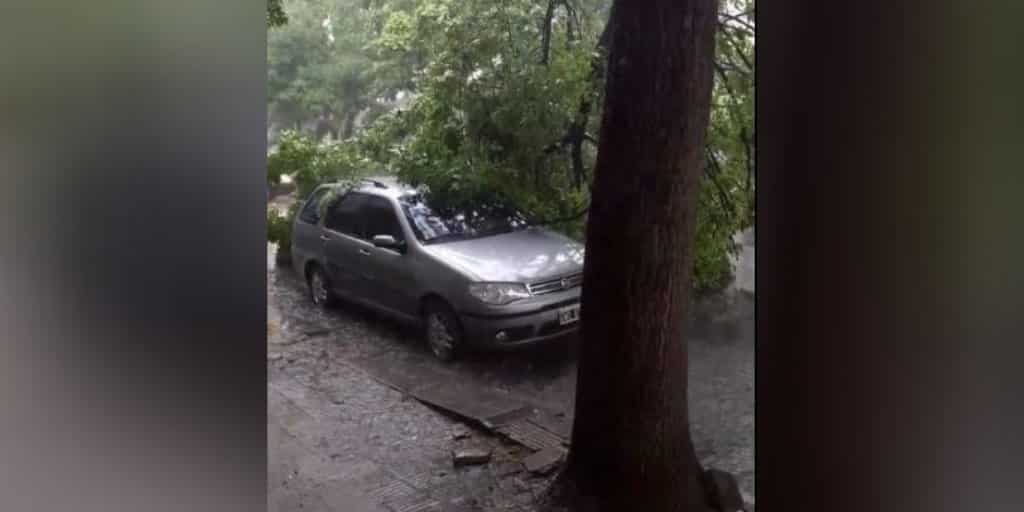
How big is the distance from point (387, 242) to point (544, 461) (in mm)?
579

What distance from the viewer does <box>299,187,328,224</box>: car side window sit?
61.2 inches

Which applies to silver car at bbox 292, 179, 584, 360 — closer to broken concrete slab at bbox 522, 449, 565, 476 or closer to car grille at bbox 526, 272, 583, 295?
car grille at bbox 526, 272, 583, 295

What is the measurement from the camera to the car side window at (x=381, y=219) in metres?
1.60

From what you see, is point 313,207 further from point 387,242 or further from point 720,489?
point 720,489

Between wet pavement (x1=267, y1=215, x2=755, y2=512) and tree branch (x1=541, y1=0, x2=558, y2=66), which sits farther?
tree branch (x1=541, y1=0, x2=558, y2=66)

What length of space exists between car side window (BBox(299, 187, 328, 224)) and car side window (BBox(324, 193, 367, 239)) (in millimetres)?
25
